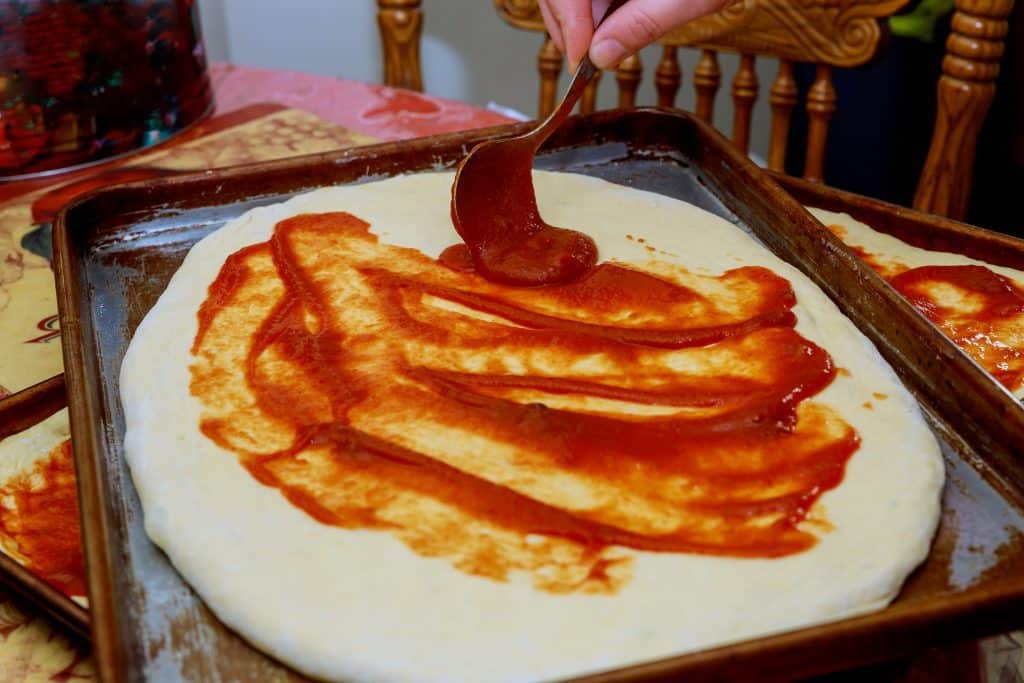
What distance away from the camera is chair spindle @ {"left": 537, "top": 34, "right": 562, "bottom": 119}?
2.00 m

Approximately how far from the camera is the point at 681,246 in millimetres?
1192

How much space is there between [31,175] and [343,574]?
3.67 feet

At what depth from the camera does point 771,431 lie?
88 cm

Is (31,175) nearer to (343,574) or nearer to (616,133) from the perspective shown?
(616,133)

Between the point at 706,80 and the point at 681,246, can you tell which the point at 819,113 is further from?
the point at 681,246

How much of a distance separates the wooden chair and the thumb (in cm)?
56

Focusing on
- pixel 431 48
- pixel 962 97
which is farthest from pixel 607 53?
pixel 431 48

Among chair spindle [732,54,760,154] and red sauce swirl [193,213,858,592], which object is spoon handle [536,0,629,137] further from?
chair spindle [732,54,760,154]

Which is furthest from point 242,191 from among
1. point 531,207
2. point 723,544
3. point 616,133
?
point 723,544

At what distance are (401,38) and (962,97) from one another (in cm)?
108

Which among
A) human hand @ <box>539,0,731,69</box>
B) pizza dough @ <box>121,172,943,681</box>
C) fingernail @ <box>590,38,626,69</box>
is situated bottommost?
pizza dough @ <box>121,172,943,681</box>

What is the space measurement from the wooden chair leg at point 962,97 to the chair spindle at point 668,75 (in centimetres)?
48

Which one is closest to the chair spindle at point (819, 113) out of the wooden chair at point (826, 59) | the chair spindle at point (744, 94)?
the wooden chair at point (826, 59)

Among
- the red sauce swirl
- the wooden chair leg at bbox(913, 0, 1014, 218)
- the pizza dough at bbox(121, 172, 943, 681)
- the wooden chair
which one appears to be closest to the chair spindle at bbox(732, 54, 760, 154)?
the wooden chair
